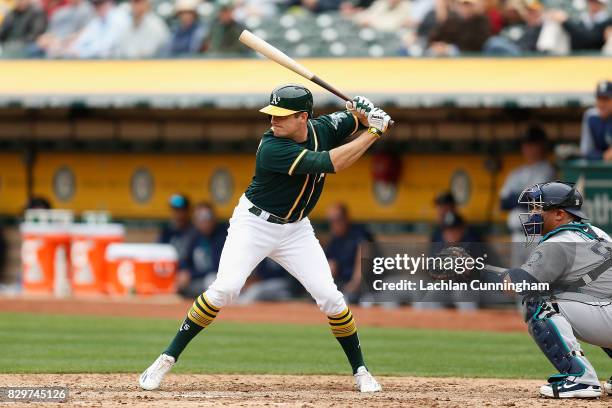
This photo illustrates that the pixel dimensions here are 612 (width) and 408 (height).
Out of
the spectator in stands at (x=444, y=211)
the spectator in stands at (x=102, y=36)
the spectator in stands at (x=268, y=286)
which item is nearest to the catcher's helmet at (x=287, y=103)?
the spectator in stands at (x=444, y=211)

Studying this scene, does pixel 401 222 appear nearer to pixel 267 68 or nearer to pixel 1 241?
pixel 267 68

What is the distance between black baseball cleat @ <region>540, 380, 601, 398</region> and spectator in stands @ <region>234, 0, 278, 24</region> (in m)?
9.12

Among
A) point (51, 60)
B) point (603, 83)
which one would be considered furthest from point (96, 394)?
point (51, 60)

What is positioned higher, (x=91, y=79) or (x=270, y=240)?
(x=91, y=79)

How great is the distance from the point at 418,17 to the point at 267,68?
6.98 feet

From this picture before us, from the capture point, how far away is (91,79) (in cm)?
1432

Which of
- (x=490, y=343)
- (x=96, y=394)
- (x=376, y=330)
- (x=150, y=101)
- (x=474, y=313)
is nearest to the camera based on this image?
(x=96, y=394)

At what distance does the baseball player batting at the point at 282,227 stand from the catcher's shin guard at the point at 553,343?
1.02 m

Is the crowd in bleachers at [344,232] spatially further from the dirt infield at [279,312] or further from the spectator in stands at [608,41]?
the spectator in stands at [608,41]

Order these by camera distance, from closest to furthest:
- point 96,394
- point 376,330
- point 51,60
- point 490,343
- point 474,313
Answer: point 96,394, point 490,343, point 376,330, point 474,313, point 51,60

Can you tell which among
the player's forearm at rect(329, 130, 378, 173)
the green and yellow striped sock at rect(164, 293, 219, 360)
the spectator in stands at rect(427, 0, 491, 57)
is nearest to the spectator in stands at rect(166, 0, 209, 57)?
Answer: the spectator in stands at rect(427, 0, 491, 57)

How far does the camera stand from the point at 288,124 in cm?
715

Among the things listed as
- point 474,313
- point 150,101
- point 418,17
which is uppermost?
point 418,17

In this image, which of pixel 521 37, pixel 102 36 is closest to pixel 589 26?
pixel 521 37
